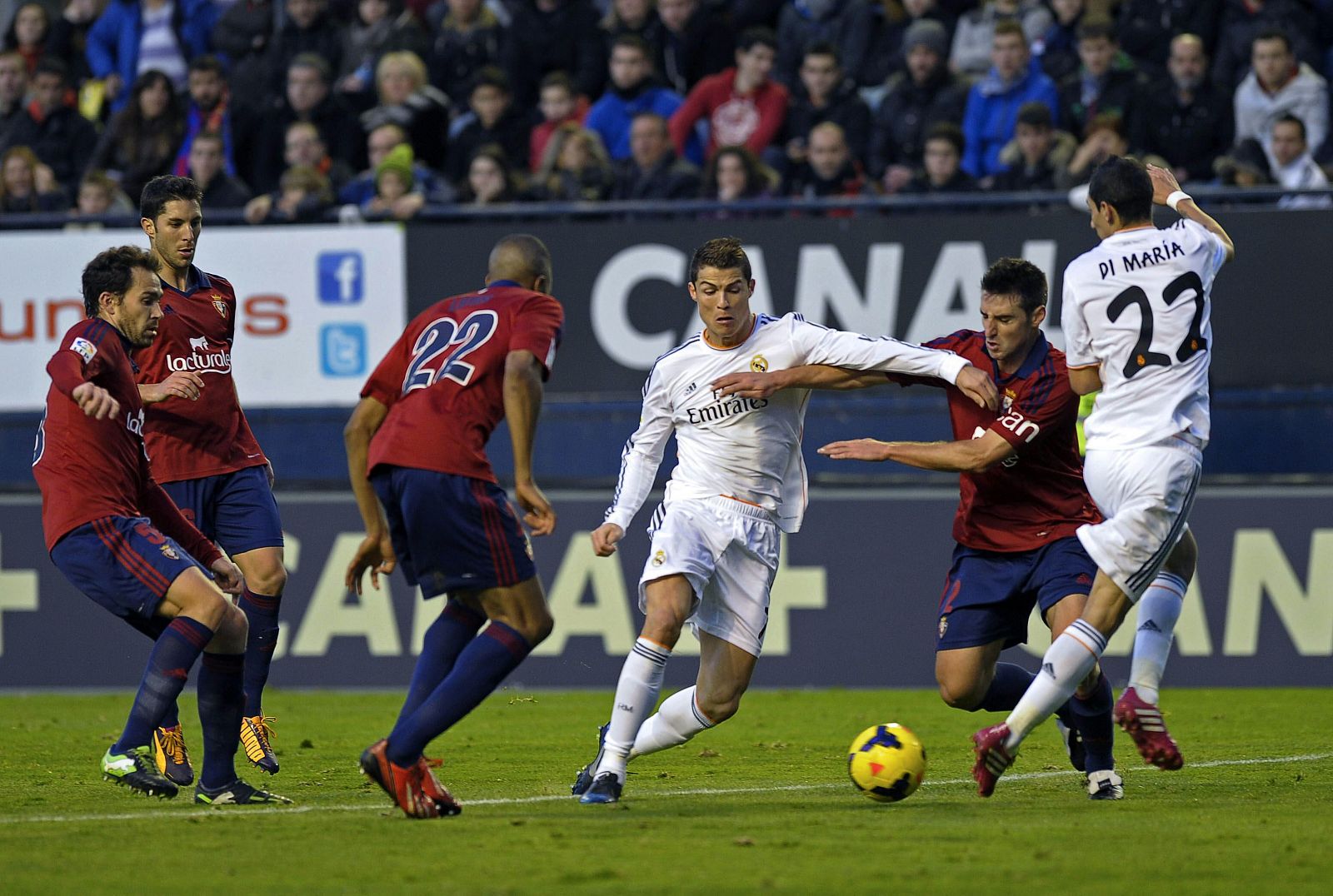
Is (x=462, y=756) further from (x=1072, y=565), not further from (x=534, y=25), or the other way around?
(x=534, y=25)

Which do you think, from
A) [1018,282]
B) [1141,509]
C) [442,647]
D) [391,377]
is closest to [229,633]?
[442,647]

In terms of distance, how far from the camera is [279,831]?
6434mm

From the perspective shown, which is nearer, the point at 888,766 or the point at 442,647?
the point at 442,647

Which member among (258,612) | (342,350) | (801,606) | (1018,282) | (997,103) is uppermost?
(997,103)

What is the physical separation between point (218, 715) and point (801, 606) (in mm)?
6236

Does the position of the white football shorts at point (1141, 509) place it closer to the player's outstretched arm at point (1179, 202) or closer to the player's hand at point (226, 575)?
the player's outstretched arm at point (1179, 202)

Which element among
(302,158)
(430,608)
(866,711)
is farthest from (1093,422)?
(302,158)

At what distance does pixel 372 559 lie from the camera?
6.86 m

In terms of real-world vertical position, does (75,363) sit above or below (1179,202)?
below

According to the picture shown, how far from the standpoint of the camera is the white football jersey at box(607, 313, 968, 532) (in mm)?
7520

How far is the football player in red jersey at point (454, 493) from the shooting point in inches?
256

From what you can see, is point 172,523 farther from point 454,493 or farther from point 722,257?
point 722,257

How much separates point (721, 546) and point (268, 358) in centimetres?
684

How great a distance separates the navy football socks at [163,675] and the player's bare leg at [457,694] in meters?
1.01
